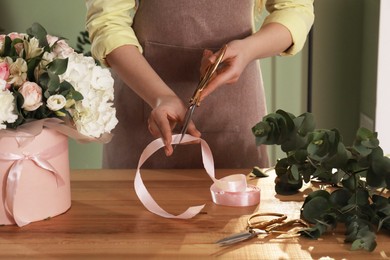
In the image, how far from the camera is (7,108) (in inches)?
52.0

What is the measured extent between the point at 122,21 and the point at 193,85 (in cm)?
27

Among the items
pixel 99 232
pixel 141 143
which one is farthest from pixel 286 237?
pixel 141 143

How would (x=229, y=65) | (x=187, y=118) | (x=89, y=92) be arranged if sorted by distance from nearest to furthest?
1. (x=89, y=92)
2. (x=187, y=118)
3. (x=229, y=65)

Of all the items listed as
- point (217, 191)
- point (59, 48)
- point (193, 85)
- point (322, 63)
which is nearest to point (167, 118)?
point (217, 191)

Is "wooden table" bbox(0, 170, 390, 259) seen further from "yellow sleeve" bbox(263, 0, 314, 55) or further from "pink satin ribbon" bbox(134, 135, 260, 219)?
"yellow sleeve" bbox(263, 0, 314, 55)

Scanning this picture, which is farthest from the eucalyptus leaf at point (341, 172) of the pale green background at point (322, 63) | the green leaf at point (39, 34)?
the pale green background at point (322, 63)

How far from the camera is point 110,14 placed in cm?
194

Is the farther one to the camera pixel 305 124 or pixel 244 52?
pixel 244 52

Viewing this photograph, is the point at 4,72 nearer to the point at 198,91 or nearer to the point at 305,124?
the point at 198,91

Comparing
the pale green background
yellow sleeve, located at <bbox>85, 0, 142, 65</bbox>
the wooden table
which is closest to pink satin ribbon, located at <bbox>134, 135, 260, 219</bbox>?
the wooden table

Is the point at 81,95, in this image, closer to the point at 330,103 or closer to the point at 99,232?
the point at 99,232

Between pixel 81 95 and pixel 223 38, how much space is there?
82 cm

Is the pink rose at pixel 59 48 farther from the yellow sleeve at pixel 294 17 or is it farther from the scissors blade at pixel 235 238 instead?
the yellow sleeve at pixel 294 17

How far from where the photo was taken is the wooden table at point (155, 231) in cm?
125
